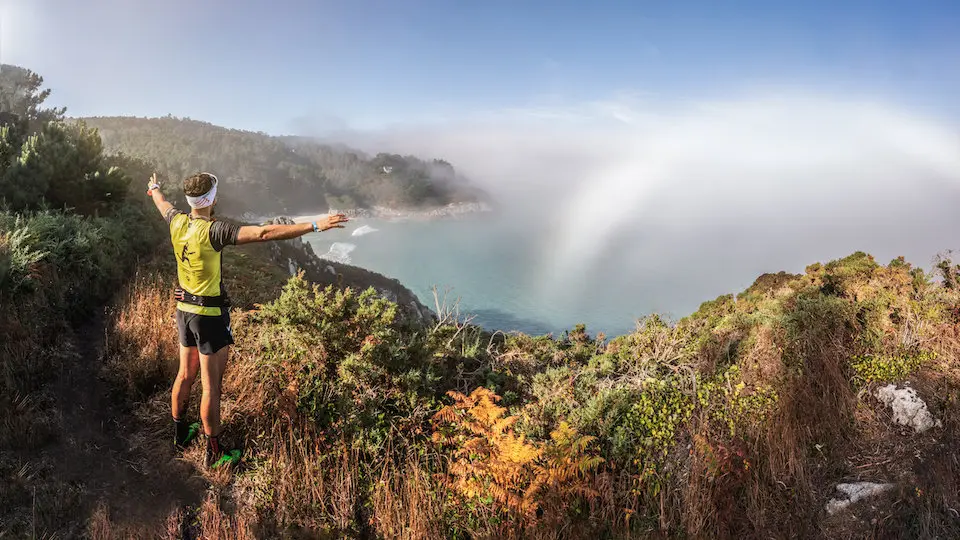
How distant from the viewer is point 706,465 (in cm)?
429

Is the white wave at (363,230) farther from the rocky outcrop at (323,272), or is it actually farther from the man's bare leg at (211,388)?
Answer: the man's bare leg at (211,388)

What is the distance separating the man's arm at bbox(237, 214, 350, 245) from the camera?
3510 mm

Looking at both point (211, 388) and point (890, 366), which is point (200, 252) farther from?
point (890, 366)

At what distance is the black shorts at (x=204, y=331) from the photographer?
13.2 feet

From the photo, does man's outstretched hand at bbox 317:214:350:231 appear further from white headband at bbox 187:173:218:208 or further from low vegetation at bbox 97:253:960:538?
low vegetation at bbox 97:253:960:538

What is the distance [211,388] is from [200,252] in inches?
46.2

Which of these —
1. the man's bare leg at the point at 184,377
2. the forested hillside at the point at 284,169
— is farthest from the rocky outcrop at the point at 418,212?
the man's bare leg at the point at 184,377

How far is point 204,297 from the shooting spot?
4039 mm

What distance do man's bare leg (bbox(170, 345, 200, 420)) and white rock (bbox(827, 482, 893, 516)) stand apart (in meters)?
5.75

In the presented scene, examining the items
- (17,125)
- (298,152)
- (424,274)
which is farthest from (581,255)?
(298,152)

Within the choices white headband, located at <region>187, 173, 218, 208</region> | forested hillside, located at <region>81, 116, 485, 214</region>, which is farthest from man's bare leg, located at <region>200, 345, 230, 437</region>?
forested hillside, located at <region>81, 116, 485, 214</region>

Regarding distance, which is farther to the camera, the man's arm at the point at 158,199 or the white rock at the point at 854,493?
the man's arm at the point at 158,199

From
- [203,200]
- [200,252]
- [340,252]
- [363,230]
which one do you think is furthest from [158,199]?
[363,230]

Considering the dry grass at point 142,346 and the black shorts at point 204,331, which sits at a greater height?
the black shorts at point 204,331
